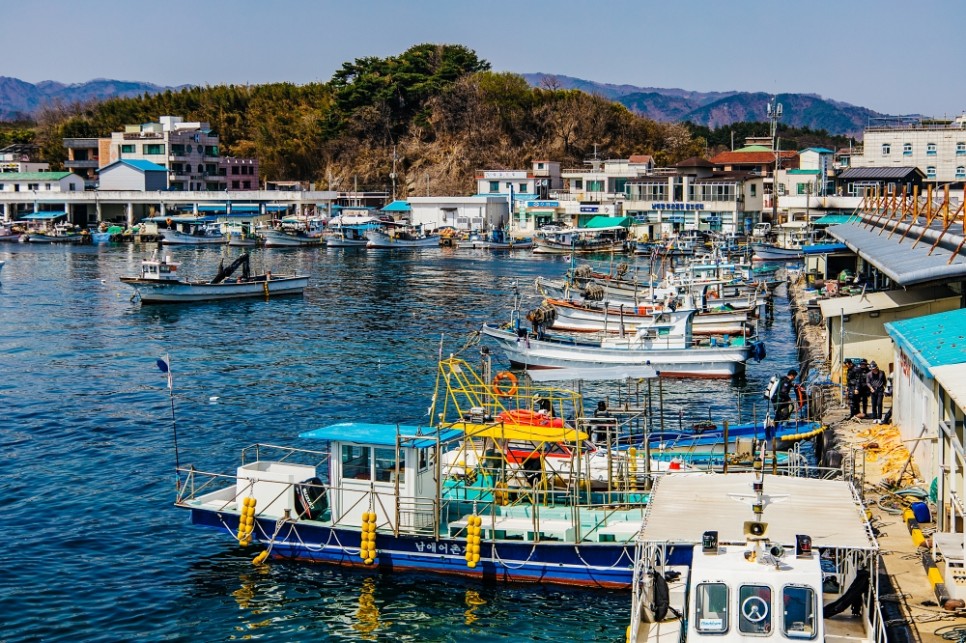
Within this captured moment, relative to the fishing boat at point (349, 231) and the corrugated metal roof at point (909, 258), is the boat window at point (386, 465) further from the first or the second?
the fishing boat at point (349, 231)

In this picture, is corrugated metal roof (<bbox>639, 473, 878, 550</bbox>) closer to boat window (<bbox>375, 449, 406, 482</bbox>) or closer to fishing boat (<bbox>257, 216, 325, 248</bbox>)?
boat window (<bbox>375, 449, 406, 482</bbox>)

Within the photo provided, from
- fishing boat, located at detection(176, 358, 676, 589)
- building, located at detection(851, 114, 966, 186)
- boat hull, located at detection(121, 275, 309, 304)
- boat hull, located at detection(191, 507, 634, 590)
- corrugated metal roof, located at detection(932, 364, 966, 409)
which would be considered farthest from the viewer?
building, located at detection(851, 114, 966, 186)

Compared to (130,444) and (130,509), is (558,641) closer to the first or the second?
(130,509)

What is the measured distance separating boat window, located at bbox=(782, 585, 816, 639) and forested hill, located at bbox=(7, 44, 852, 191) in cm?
13509

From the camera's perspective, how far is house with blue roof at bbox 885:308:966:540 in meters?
18.6

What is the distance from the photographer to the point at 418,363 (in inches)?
1818

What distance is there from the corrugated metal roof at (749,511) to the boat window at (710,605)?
0.95m

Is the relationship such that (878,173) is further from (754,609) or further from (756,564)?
(754,609)

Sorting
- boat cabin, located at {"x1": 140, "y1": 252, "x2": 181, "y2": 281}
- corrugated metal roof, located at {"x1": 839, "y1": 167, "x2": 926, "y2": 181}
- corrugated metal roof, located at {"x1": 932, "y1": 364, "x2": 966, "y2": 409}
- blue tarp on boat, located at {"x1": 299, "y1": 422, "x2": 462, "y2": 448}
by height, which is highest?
corrugated metal roof, located at {"x1": 839, "y1": 167, "x2": 926, "y2": 181}

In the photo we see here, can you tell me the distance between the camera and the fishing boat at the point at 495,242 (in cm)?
11256

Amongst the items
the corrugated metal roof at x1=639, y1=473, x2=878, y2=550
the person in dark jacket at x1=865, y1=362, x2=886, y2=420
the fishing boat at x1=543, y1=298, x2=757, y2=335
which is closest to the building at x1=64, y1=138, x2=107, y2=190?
the fishing boat at x1=543, y1=298, x2=757, y2=335

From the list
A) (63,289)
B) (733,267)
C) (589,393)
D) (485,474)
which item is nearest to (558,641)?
(485,474)

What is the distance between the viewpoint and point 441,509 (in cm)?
2247

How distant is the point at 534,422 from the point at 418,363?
2198 cm
